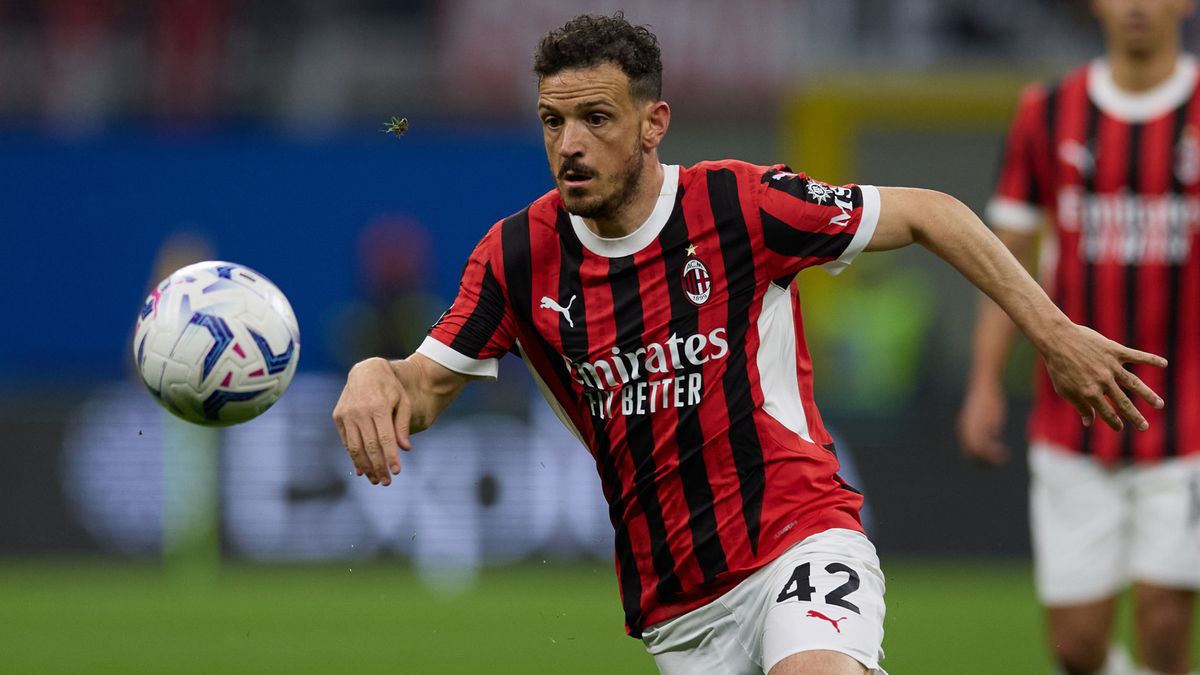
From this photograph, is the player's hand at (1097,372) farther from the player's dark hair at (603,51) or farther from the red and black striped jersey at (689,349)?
the player's dark hair at (603,51)

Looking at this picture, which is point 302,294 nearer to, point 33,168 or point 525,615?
point 33,168

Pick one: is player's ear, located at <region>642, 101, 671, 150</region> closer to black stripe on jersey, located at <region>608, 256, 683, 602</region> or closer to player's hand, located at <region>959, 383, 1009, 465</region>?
black stripe on jersey, located at <region>608, 256, 683, 602</region>

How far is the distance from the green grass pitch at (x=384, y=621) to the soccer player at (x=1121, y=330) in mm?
2095

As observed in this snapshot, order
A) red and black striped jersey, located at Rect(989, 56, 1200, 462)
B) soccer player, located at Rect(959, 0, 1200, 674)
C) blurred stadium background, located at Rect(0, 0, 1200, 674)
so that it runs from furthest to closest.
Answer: blurred stadium background, located at Rect(0, 0, 1200, 674) → red and black striped jersey, located at Rect(989, 56, 1200, 462) → soccer player, located at Rect(959, 0, 1200, 674)

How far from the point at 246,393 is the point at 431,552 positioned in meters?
6.91

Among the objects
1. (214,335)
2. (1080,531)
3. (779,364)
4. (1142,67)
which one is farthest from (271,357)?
(1142,67)

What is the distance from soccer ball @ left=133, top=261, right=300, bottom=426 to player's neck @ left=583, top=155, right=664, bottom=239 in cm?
90

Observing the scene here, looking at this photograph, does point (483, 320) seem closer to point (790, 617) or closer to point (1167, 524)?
point (790, 617)

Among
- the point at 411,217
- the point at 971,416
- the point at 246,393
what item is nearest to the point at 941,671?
the point at 971,416

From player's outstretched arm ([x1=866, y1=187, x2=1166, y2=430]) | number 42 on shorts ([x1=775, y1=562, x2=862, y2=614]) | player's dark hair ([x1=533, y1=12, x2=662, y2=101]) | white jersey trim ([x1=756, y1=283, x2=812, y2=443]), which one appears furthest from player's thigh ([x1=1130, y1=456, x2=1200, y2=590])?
player's dark hair ([x1=533, y1=12, x2=662, y2=101])

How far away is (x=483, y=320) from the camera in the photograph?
4.97 meters

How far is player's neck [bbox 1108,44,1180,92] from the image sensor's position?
6.41 meters

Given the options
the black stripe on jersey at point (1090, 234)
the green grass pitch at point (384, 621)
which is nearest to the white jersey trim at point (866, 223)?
the black stripe on jersey at point (1090, 234)

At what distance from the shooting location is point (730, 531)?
4832 mm
